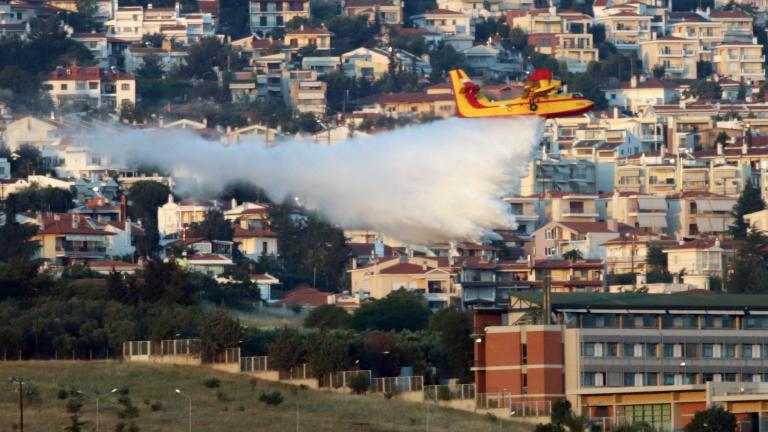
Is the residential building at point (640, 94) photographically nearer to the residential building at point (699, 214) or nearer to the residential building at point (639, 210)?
the residential building at point (699, 214)

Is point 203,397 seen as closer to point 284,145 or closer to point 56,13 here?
point 284,145

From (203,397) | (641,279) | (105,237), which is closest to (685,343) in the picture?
(203,397)

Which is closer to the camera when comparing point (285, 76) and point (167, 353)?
point (167, 353)

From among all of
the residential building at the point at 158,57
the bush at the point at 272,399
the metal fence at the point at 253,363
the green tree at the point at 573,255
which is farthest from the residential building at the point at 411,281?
the residential building at the point at 158,57

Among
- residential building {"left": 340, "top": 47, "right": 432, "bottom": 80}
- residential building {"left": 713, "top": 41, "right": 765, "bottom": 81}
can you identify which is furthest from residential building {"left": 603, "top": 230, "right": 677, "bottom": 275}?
residential building {"left": 713, "top": 41, "right": 765, "bottom": 81}

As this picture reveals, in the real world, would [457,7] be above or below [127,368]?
above

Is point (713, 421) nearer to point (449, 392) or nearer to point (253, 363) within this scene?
point (449, 392)

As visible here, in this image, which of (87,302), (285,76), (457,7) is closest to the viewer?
(87,302)
